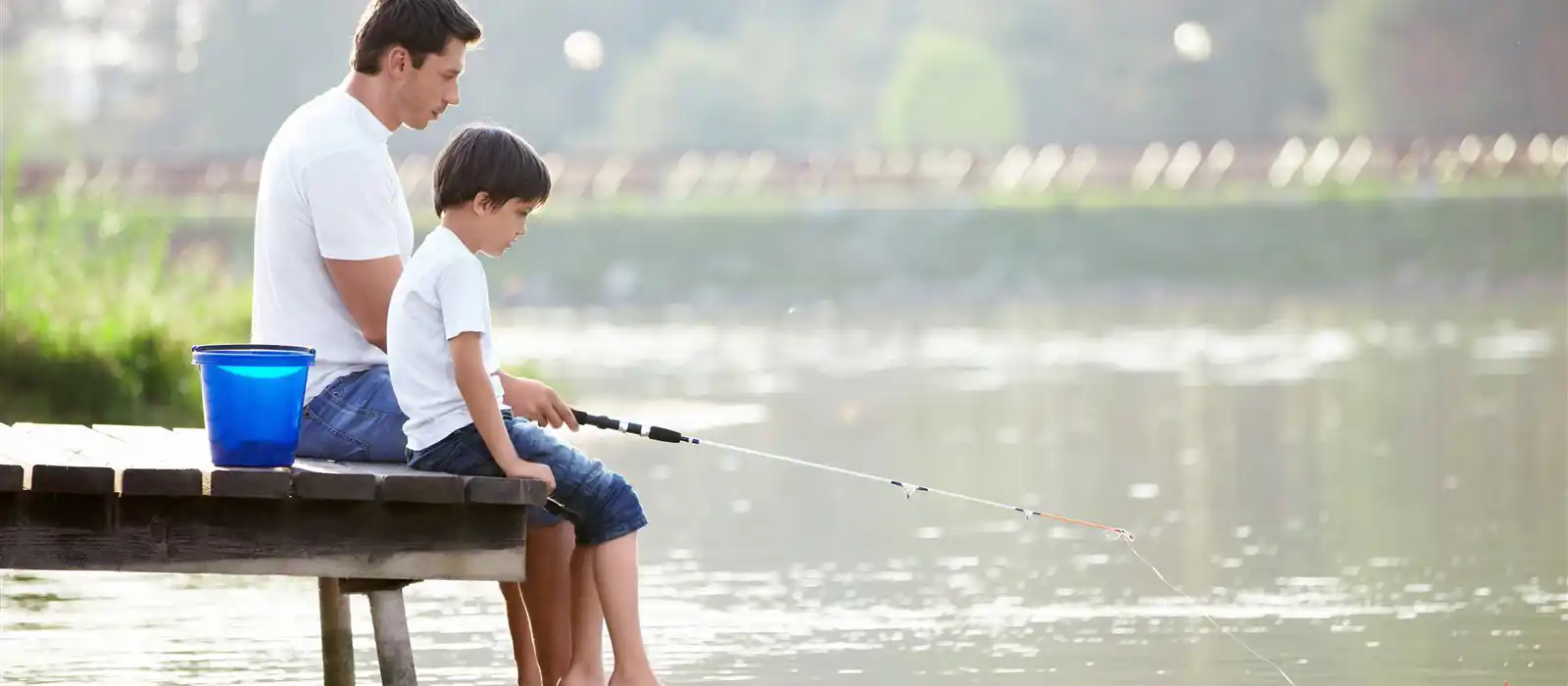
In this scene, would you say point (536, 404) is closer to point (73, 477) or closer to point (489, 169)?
point (489, 169)

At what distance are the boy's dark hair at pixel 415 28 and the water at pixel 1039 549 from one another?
163 cm

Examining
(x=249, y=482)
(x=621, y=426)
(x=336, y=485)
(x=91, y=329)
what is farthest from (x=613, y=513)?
(x=91, y=329)

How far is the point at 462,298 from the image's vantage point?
198 inches

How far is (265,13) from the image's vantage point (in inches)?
2896

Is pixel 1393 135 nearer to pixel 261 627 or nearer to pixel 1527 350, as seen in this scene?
pixel 1527 350

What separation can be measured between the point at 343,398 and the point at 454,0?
809 millimetres

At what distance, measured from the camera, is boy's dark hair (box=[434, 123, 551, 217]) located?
5.12 meters

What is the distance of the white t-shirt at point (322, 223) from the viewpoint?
5.32 metres

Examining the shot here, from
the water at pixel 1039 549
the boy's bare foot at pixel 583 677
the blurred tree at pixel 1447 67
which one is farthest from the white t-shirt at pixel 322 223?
the blurred tree at pixel 1447 67

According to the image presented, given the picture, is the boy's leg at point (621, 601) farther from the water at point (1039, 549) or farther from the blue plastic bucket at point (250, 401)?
the water at point (1039, 549)

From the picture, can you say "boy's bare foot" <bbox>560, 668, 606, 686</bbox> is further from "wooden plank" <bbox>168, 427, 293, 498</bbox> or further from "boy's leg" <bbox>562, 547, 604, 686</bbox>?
"wooden plank" <bbox>168, 427, 293, 498</bbox>

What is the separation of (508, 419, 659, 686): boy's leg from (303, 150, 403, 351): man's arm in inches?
16.4

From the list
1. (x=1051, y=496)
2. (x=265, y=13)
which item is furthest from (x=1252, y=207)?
(x=265, y=13)

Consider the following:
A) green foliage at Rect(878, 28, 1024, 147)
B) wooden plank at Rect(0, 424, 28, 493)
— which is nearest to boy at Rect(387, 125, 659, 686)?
wooden plank at Rect(0, 424, 28, 493)
